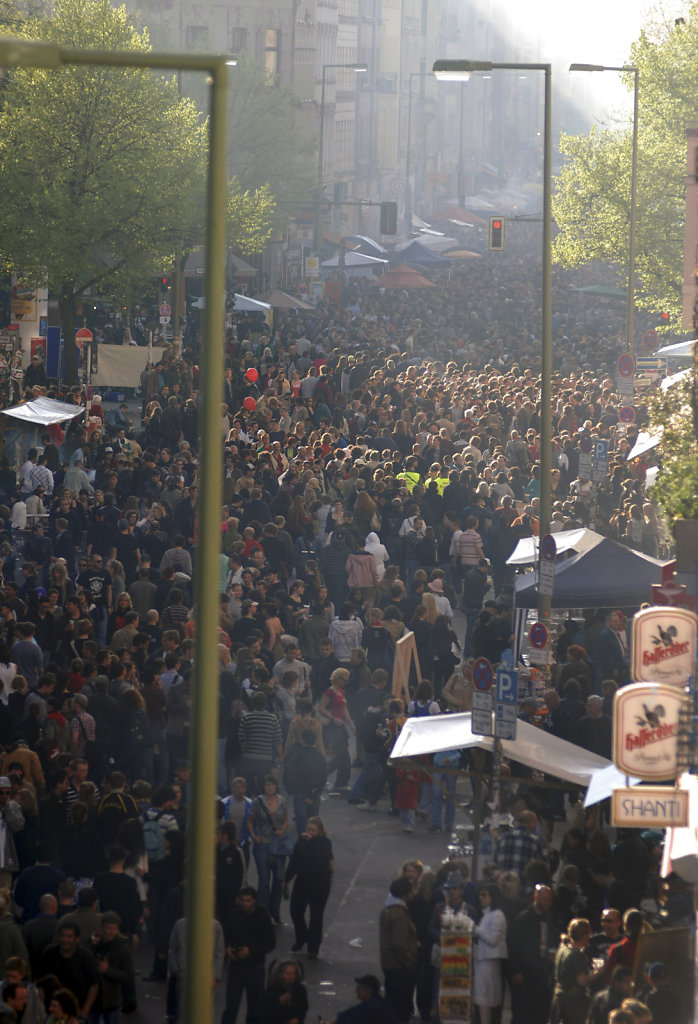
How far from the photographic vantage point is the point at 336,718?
16219 millimetres

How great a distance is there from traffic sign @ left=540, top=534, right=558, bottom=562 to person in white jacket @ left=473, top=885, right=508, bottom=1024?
6376mm

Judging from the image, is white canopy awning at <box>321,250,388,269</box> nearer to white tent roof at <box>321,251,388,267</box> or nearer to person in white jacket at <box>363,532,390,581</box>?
white tent roof at <box>321,251,388,267</box>

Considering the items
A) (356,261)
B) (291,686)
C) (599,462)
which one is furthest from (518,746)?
(356,261)

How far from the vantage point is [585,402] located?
32594 millimetres

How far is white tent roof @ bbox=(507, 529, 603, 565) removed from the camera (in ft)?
63.6

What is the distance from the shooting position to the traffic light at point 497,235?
114 feet

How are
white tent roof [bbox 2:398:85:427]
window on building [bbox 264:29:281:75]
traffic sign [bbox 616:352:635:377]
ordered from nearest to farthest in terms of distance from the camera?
Answer: white tent roof [bbox 2:398:85:427] → traffic sign [bbox 616:352:635:377] → window on building [bbox 264:29:281:75]

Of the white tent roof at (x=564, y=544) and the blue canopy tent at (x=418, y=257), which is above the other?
the blue canopy tent at (x=418, y=257)

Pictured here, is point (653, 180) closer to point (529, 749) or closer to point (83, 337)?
point (83, 337)

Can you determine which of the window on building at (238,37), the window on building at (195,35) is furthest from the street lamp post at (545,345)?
the window on building at (238,37)

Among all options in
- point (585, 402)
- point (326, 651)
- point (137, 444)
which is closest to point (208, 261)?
point (326, 651)

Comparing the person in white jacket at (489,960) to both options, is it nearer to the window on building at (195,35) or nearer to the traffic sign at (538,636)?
the traffic sign at (538,636)

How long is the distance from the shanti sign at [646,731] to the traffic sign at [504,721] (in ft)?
8.63

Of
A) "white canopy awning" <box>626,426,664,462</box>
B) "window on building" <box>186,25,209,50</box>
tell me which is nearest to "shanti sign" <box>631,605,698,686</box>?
"white canopy awning" <box>626,426,664,462</box>
